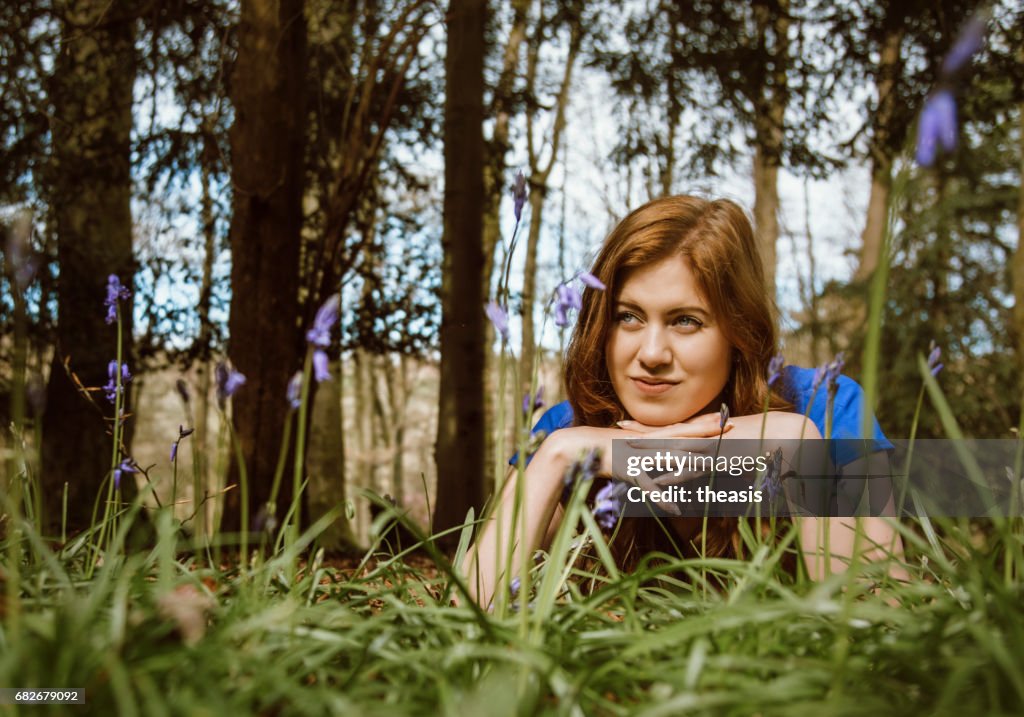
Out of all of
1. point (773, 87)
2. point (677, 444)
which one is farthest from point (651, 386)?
point (773, 87)

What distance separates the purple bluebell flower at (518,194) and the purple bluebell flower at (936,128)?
452 millimetres

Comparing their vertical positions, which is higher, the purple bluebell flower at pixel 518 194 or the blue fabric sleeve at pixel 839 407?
the purple bluebell flower at pixel 518 194

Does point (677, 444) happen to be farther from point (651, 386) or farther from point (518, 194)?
point (518, 194)

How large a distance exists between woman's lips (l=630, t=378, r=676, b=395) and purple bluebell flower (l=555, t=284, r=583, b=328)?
0.95 metres

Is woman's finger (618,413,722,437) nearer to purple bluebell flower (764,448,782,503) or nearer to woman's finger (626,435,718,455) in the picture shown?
woman's finger (626,435,718,455)

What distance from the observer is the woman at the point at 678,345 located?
181cm

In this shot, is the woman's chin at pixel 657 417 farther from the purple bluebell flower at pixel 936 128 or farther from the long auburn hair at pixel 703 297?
the purple bluebell flower at pixel 936 128

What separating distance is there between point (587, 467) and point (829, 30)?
5.64m

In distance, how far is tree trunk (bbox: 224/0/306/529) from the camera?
3816 mm

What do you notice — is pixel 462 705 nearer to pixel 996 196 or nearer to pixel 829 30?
pixel 829 30

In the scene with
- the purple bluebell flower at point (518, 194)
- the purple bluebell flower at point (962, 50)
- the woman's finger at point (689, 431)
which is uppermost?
the purple bluebell flower at point (962, 50)

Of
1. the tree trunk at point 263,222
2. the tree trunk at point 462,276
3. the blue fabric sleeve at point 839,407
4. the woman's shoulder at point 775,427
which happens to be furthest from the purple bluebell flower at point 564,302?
the tree trunk at point 462,276

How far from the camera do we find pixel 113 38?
5.38 meters

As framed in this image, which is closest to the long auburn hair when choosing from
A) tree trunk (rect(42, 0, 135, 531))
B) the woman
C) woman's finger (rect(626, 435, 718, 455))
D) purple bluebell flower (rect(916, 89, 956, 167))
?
the woman
